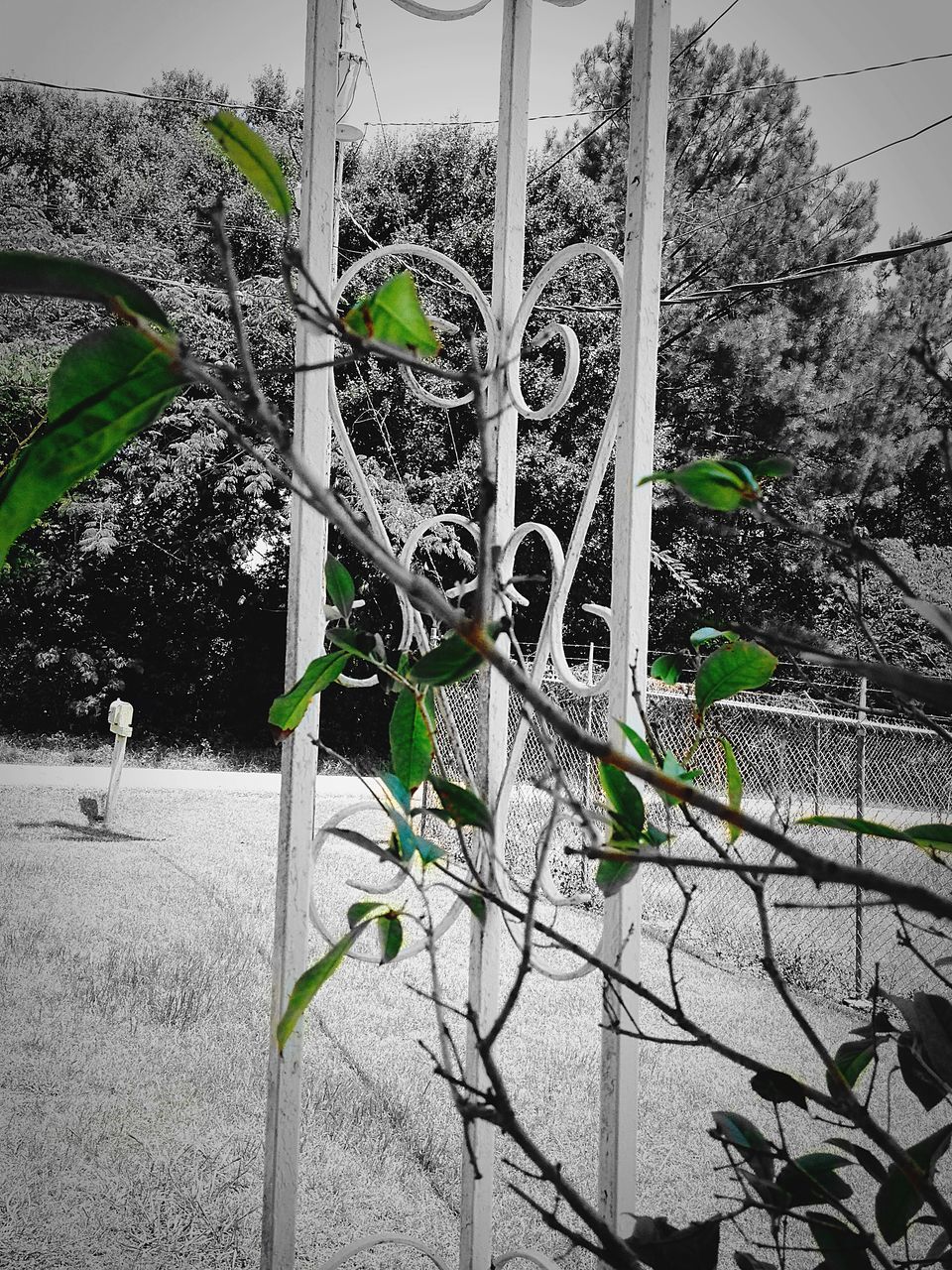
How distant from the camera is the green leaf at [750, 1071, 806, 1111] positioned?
481mm

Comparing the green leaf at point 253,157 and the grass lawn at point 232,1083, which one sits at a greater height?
the green leaf at point 253,157

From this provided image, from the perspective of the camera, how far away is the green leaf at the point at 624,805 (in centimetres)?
45

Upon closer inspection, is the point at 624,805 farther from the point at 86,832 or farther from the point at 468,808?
the point at 86,832

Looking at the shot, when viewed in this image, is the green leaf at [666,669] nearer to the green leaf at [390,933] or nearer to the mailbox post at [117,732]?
the green leaf at [390,933]

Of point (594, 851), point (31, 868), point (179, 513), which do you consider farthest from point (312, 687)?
point (179, 513)

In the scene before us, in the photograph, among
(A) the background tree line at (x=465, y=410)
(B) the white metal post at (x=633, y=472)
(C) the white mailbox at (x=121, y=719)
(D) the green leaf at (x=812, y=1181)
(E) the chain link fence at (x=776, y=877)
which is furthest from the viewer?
(A) the background tree line at (x=465, y=410)

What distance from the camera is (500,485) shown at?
105 cm

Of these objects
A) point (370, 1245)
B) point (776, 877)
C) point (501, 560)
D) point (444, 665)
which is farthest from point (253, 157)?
point (776, 877)

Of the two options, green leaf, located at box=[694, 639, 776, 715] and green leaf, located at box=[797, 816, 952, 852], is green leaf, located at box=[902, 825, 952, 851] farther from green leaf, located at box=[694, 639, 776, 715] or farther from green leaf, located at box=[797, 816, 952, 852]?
green leaf, located at box=[694, 639, 776, 715]

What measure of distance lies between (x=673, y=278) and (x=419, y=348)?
1143cm

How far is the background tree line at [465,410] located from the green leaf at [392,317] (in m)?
8.80

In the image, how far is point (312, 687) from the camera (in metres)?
0.61

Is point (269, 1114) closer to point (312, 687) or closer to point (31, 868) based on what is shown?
point (312, 687)

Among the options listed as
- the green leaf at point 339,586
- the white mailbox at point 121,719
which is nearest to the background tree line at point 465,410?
the white mailbox at point 121,719
